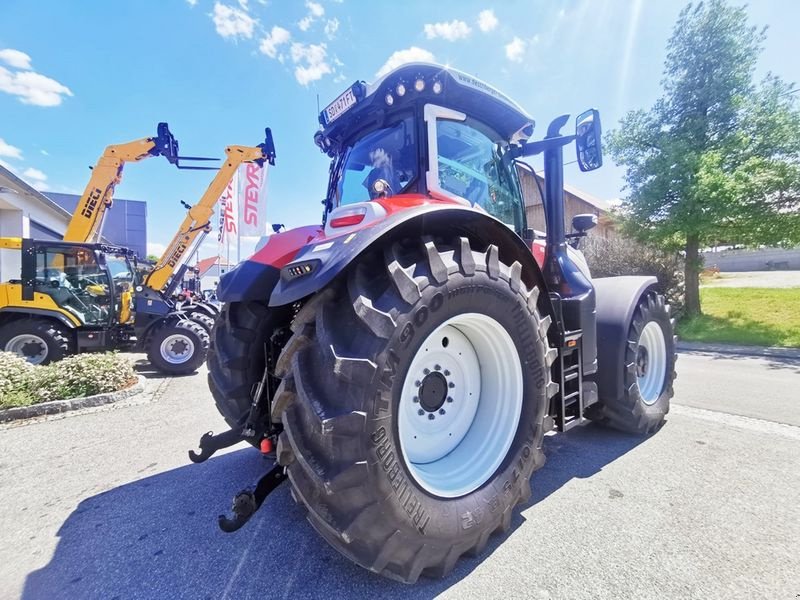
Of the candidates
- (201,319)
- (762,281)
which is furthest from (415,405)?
(762,281)

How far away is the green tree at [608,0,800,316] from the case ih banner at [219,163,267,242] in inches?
440

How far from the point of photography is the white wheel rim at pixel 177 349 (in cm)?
692

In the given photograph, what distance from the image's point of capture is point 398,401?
1.65 meters

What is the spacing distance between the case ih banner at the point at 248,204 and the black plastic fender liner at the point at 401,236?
11834 millimetres

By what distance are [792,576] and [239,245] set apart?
15.6 metres

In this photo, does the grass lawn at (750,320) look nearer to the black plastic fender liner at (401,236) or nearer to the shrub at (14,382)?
the black plastic fender liner at (401,236)

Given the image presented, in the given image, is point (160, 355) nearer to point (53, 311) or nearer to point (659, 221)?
Answer: point (53, 311)

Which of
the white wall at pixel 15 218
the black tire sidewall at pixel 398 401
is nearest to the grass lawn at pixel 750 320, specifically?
the black tire sidewall at pixel 398 401

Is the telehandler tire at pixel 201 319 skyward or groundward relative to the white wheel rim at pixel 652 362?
skyward

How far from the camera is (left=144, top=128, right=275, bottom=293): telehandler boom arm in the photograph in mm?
8414

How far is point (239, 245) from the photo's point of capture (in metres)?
14.8

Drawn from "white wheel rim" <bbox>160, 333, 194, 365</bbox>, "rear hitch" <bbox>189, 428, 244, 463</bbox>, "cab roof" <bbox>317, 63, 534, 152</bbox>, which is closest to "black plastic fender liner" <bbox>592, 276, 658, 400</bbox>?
"cab roof" <bbox>317, 63, 534, 152</bbox>

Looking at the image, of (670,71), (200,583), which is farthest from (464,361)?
(670,71)

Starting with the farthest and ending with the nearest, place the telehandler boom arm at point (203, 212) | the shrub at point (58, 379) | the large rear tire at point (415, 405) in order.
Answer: the telehandler boom arm at point (203, 212)
the shrub at point (58, 379)
the large rear tire at point (415, 405)
